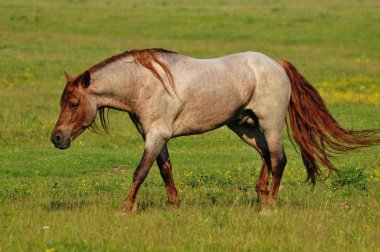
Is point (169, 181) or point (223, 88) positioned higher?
point (223, 88)

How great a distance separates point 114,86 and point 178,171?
4.55 m

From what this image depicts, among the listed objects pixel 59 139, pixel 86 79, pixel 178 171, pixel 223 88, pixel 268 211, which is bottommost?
pixel 178 171

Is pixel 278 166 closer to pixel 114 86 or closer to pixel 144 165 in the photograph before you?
pixel 144 165

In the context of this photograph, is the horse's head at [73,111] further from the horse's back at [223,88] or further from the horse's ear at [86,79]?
the horse's back at [223,88]

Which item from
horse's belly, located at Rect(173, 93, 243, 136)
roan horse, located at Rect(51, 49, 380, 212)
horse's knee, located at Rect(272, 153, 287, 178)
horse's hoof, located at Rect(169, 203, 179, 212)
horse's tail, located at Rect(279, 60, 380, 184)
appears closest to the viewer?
roan horse, located at Rect(51, 49, 380, 212)

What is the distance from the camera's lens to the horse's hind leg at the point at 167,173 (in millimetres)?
10789

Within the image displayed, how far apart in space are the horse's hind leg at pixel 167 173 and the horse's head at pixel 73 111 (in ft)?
3.57

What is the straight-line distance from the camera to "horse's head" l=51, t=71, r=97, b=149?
10.2 meters

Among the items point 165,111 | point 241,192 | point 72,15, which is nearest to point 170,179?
point 165,111

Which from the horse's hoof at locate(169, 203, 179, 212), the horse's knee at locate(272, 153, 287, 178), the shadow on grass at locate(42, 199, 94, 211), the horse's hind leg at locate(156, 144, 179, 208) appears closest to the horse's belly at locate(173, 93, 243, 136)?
the horse's hind leg at locate(156, 144, 179, 208)

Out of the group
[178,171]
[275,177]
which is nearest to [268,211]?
[275,177]

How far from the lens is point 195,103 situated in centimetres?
1061

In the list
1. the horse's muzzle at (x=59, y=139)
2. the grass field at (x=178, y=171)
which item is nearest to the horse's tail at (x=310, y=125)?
the grass field at (x=178, y=171)

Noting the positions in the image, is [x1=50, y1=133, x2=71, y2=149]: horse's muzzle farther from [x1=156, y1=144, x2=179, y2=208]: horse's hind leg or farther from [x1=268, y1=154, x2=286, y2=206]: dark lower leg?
[x1=268, y1=154, x2=286, y2=206]: dark lower leg
